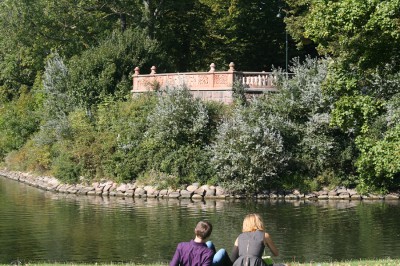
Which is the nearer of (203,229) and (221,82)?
(203,229)

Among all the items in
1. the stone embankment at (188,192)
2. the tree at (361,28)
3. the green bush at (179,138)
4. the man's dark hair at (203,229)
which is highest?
the tree at (361,28)

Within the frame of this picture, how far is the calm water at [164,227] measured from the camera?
69.0ft

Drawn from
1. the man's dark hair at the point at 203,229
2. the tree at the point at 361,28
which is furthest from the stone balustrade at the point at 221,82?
the man's dark hair at the point at 203,229

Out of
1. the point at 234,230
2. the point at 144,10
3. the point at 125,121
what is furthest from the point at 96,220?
the point at 144,10

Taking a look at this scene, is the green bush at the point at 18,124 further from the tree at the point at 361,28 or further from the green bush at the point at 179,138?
the tree at the point at 361,28

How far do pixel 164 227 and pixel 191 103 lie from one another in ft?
41.9

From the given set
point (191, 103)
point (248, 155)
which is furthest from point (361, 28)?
point (191, 103)

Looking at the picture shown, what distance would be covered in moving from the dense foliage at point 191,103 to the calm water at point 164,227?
2322 millimetres

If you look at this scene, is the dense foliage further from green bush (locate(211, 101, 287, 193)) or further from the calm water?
the calm water

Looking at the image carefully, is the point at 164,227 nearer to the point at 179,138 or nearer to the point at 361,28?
the point at 361,28

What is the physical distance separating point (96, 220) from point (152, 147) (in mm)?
10110

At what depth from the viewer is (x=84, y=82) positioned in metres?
44.4

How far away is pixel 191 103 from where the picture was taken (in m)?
37.9

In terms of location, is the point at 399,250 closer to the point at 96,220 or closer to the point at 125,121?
the point at 96,220
